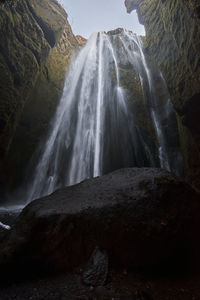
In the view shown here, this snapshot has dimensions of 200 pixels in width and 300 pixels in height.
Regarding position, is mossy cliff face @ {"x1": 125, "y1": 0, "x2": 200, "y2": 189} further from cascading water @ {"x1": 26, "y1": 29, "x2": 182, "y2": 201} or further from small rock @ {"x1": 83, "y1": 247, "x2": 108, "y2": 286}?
small rock @ {"x1": 83, "y1": 247, "x2": 108, "y2": 286}

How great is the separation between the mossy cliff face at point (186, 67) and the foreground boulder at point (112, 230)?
5.40 meters

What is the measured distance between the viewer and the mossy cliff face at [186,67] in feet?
20.7

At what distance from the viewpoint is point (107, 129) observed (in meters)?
11.2

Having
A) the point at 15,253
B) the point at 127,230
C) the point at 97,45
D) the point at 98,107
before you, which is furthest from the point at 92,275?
the point at 97,45

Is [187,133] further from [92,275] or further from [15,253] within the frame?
[15,253]

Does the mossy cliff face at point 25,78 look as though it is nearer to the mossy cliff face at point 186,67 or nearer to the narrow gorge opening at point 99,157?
the narrow gorge opening at point 99,157

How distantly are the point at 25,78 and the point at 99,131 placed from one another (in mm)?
5407

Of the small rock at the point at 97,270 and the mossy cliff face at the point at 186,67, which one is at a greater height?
the mossy cliff face at the point at 186,67

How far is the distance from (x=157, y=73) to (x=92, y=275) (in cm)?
1430

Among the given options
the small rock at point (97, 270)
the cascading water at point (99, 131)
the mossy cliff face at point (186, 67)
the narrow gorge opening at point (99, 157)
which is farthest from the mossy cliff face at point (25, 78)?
the mossy cliff face at point (186, 67)

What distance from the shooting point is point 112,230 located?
2363 mm

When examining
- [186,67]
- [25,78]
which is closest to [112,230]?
[186,67]

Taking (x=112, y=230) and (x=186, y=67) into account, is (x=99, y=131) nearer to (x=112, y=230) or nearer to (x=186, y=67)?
(x=186, y=67)

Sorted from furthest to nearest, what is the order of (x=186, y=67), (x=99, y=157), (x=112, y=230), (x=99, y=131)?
(x=99, y=131) → (x=99, y=157) → (x=186, y=67) → (x=112, y=230)
